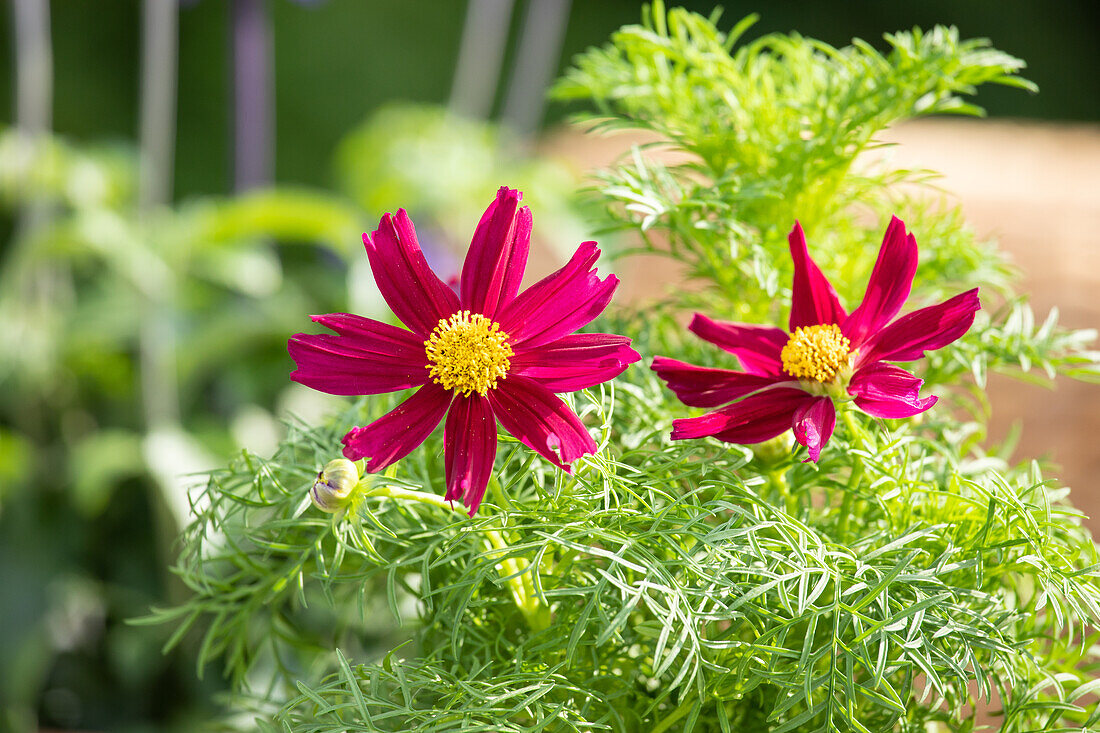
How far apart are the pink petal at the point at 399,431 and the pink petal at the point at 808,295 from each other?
126 millimetres

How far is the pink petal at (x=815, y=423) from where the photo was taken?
0.30m

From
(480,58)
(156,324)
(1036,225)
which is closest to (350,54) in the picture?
(480,58)

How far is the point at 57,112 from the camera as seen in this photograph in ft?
7.38

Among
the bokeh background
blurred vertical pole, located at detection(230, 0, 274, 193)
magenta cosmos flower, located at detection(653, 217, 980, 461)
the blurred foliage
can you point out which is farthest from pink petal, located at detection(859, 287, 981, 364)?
blurred vertical pole, located at detection(230, 0, 274, 193)

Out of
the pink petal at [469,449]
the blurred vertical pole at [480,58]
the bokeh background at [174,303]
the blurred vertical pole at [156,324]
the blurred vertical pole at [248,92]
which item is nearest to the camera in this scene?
the pink petal at [469,449]

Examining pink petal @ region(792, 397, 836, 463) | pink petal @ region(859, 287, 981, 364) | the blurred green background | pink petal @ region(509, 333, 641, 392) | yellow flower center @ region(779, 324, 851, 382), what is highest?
the blurred green background

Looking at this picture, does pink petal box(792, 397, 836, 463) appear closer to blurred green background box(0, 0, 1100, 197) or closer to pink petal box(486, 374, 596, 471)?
pink petal box(486, 374, 596, 471)

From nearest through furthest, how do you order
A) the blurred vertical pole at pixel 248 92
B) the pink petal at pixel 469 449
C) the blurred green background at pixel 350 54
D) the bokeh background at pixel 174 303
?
the pink petal at pixel 469 449 < the bokeh background at pixel 174 303 < the blurred vertical pole at pixel 248 92 < the blurred green background at pixel 350 54

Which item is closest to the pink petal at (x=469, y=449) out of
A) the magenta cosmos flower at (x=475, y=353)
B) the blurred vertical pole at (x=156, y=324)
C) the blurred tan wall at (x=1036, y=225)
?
the magenta cosmos flower at (x=475, y=353)

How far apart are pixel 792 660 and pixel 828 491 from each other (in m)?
0.10

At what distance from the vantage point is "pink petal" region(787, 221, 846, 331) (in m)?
0.34

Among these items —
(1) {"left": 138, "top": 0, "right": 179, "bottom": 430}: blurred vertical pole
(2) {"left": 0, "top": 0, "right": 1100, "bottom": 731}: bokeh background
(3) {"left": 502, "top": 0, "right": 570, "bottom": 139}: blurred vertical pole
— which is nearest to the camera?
(2) {"left": 0, "top": 0, "right": 1100, "bottom": 731}: bokeh background

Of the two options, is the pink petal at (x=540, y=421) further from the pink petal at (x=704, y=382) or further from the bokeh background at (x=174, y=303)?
the bokeh background at (x=174, y=303)

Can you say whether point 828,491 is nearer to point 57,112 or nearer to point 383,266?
point 383,266
